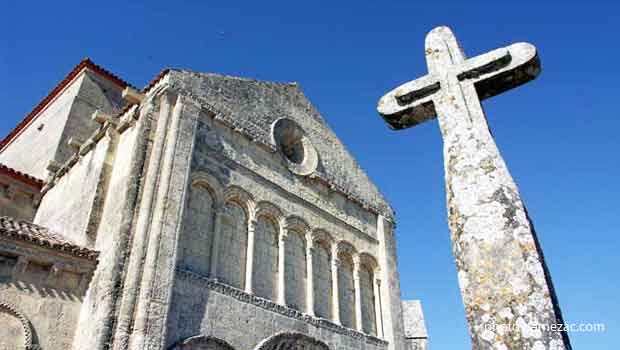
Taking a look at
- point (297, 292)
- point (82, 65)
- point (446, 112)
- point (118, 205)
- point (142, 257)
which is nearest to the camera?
point (446, 112)

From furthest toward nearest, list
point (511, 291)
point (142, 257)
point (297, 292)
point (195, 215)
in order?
point (297, 292) < point (195, 215) < point (142, 257) < point (511, 291)

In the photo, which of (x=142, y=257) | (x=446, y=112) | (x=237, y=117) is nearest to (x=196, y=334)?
(x=142, y=257)

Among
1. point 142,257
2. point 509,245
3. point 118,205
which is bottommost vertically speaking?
point 509,245

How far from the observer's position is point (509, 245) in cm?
275

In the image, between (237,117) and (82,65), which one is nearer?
(237,117)

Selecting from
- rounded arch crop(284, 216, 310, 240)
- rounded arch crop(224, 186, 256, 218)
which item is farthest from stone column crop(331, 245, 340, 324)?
rounded arch crop(224, 186, 256, 218)

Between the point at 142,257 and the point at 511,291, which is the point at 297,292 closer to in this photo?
the point at 142,257

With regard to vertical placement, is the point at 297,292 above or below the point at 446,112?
above

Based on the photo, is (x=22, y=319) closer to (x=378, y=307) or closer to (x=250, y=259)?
(x=250, y=259)

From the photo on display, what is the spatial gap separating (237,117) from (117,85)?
8.07m

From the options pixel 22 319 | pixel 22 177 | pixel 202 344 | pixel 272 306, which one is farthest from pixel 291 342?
pixel 22 177

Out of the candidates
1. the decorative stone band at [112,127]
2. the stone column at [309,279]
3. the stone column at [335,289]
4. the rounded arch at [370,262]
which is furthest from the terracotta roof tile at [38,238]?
the rounded arch at [370,262]

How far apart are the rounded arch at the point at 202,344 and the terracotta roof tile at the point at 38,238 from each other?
2.09 metres

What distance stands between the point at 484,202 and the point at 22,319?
714 centimetres
